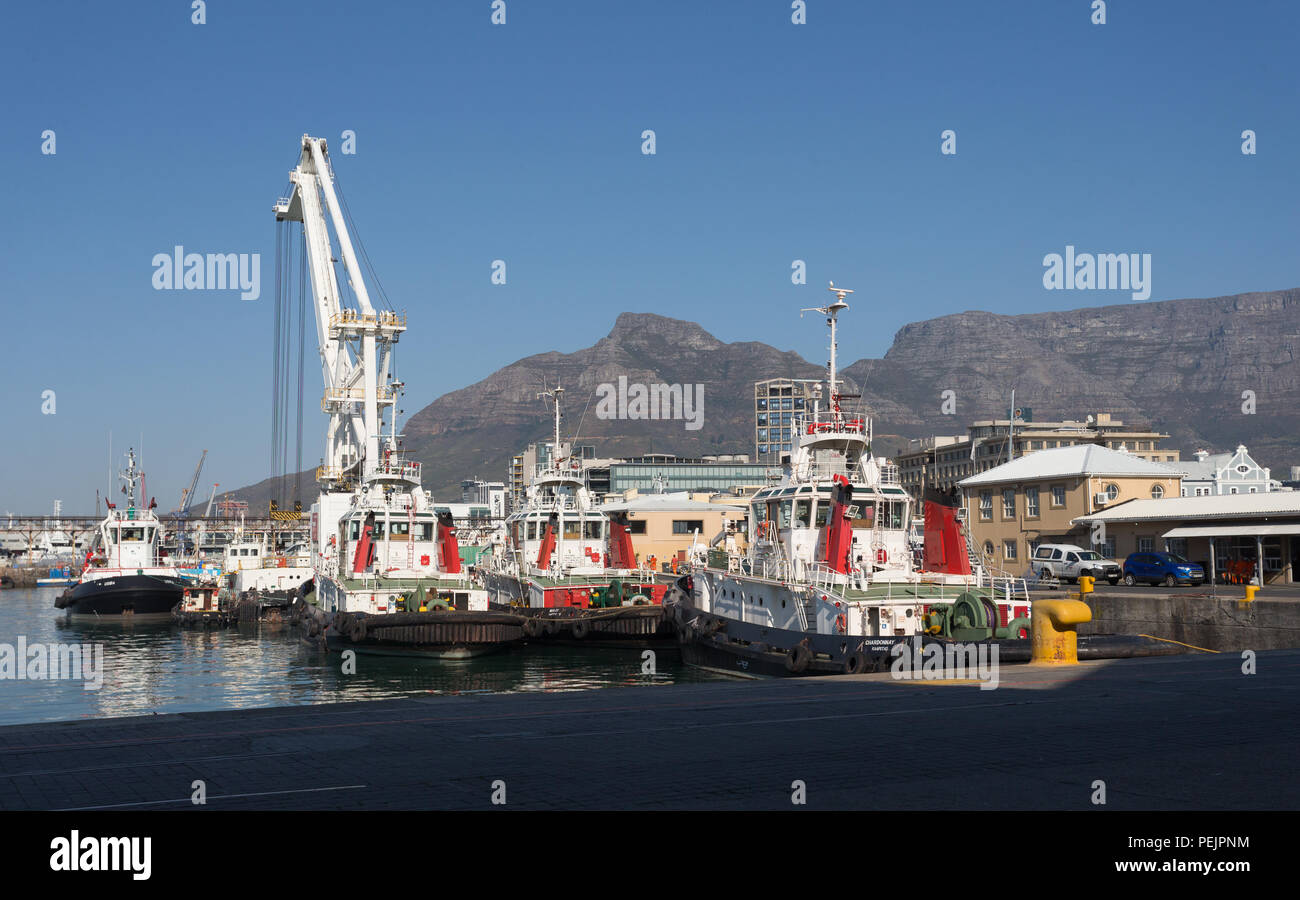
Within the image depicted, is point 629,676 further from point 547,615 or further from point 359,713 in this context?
point 359,713

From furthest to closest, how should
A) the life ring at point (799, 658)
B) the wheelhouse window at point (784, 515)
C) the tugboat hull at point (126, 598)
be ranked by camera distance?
the tugboat hull at point (126, 598), the wheelhouse window at point (784, 515), the life ring at point (799, 658)

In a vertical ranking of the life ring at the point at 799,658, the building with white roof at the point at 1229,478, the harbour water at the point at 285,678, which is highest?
the building with white roof at the point at 1229,478

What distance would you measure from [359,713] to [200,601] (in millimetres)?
57072

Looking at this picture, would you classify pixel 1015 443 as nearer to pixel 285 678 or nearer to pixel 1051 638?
pixel 285 678

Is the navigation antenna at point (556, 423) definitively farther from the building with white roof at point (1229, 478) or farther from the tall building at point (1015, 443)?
the tall building at point (1015, 443)

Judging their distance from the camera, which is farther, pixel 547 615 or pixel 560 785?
pixel 547 615

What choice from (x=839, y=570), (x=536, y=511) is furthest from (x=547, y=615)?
(x=839, y=570)

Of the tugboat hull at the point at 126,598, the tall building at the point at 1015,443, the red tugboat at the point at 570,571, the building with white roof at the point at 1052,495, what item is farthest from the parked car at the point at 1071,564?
the tall building at the point at 1015,443

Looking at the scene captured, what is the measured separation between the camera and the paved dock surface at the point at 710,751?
34.1 feet

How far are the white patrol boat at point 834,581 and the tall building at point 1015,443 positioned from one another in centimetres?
12289

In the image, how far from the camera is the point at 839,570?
91.6 feet

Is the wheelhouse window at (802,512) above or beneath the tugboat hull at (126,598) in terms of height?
above

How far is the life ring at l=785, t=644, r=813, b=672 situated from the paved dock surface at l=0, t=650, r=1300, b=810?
7039mm
